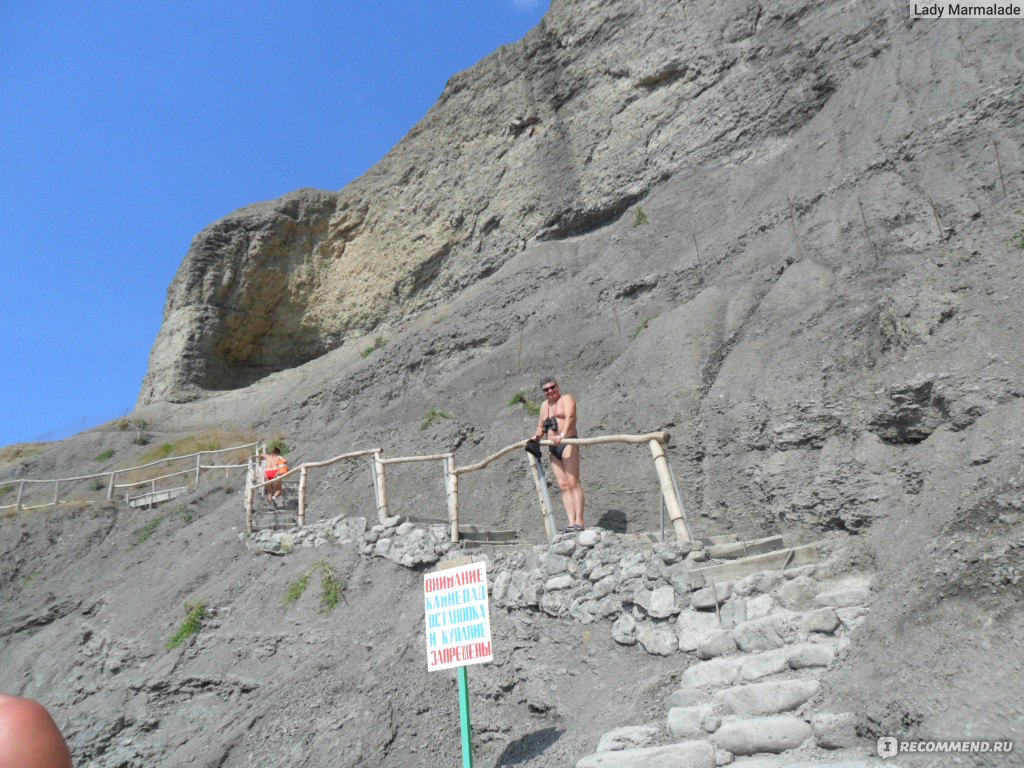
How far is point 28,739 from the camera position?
2104 millimetres

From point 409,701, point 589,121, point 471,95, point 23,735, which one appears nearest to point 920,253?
point 409,701

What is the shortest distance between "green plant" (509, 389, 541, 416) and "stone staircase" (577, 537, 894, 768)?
749cm

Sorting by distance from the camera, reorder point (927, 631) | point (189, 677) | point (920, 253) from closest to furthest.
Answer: point (927, 631) → point (189, 677) → point (920, 253)

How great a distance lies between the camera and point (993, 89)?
1183cm

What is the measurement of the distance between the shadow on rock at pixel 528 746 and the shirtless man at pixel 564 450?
2.39 m

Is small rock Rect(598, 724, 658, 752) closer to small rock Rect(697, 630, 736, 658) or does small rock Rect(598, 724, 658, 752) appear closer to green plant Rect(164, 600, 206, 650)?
small rock Rect(697, 630, 736, 658)

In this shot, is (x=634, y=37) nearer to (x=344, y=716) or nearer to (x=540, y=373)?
(x=540, y=373)

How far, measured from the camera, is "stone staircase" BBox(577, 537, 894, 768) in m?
4.14

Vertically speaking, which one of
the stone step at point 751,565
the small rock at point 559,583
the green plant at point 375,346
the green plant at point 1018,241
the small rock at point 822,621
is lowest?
the small rock at point 822,621

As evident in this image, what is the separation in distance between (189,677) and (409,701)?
10.7 feet

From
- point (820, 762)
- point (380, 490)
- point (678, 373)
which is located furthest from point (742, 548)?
point (380, 490)

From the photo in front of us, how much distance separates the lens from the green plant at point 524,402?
45.4 feet

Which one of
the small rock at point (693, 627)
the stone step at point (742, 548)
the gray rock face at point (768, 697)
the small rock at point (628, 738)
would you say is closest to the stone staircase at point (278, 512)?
the stone step at point (742, 548)

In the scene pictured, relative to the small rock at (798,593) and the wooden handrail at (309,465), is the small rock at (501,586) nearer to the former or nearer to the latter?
the small rock at (798,593)
